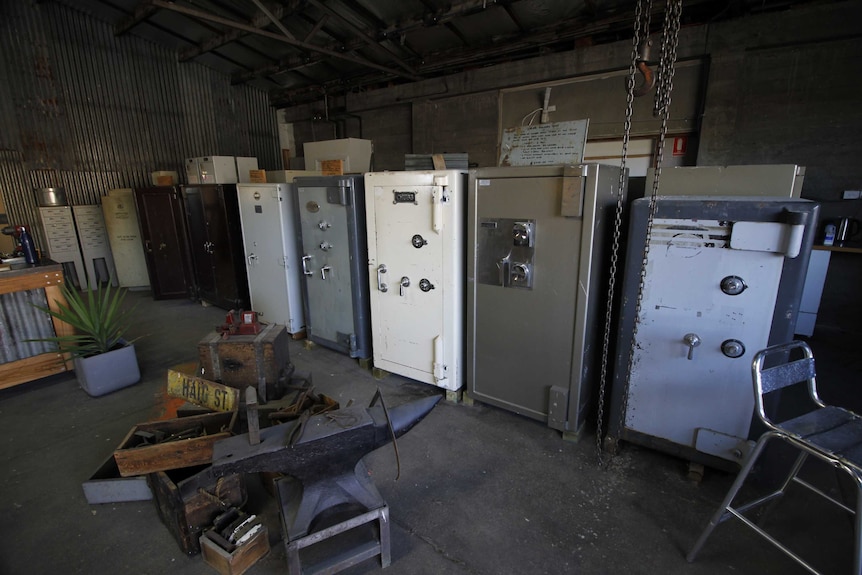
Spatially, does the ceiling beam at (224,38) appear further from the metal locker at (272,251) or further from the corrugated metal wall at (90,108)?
the metal locker at (272,251)

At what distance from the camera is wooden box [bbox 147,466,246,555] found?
1.65 metres

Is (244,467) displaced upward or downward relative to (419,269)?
downward

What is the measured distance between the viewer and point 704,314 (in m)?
1.91

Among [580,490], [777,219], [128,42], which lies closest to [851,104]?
[777,219]

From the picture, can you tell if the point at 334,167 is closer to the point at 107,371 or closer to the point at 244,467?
the point at 107,371

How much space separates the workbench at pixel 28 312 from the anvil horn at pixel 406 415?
3154mm

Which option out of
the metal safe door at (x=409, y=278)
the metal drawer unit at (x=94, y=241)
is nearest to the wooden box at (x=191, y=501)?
the metal safe door at (x=409, y=278)

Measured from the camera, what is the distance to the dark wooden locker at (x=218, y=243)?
438 cm

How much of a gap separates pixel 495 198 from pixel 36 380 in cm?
390

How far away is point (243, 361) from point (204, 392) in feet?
0.95

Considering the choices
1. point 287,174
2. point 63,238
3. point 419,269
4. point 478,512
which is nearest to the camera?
point 478,512

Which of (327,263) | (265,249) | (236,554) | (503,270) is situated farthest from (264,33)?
(236,554)

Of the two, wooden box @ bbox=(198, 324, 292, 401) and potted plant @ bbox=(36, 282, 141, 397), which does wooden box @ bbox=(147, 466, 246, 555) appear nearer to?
wooden box @ bbox=(198, 324, 292, 401)

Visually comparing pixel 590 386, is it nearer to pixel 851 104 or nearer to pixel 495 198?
pixel 495 198
